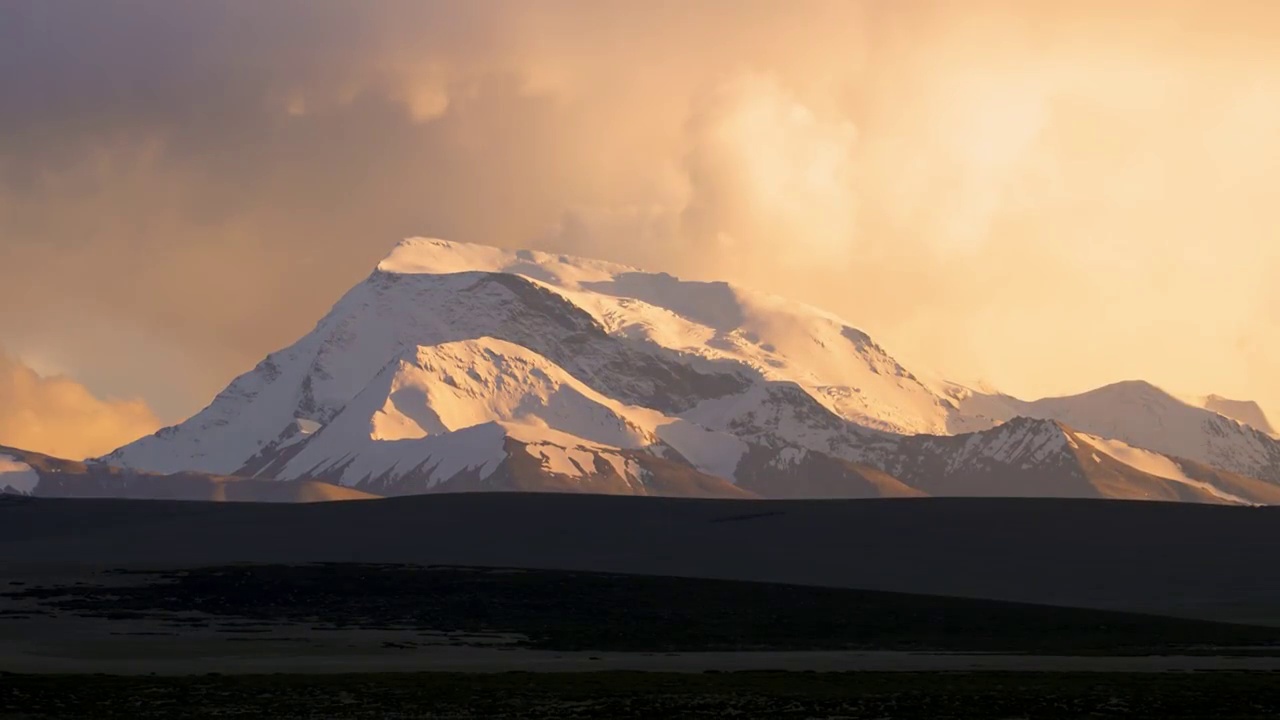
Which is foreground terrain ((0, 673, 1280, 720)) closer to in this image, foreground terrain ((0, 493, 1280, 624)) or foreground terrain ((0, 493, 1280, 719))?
foreground terrain ((0, 493, 1280, 719))

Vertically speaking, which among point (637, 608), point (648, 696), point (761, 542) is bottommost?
point (648, 696)

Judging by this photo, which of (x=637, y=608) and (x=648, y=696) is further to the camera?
(x=637, y=608)

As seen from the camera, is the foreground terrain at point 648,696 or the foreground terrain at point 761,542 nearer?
the foreground terrain at point 648,696

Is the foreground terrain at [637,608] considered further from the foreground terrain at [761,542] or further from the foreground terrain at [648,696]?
the foreground terrain at [761,542]

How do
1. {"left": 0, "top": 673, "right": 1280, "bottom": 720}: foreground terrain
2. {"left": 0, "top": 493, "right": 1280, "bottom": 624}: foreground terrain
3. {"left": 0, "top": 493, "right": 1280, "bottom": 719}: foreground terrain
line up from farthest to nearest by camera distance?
{"left": 0, "top": 493, "right": 1280, "bottom": 624}: foreground terrain, {"left": 0, "top": 493, "right": 1280, "bottom": 719}: foreground terrain, {"left": 0, "top": 673, "right": 1280, "bottom": 720}: foreground terrain

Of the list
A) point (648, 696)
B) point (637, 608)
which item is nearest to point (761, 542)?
point (637, 608)

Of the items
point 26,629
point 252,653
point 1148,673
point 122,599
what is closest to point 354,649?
point 252,653

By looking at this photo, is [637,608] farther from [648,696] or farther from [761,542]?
[761,542]

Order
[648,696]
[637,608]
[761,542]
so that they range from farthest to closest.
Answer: [761,542] < [637,608] < [648,696]

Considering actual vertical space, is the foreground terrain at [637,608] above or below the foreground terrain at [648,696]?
above

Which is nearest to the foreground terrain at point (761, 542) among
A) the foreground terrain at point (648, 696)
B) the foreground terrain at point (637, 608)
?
the foreground terrain at point (637, 608)

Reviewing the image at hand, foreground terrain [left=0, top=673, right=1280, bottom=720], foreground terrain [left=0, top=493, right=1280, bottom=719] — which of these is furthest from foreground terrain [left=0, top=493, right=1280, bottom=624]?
foreground terrain [left=0, top=673, right=1280, bottom=720]

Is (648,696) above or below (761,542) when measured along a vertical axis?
below

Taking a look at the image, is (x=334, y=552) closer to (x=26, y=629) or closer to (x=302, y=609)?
(x=302, y=609)
